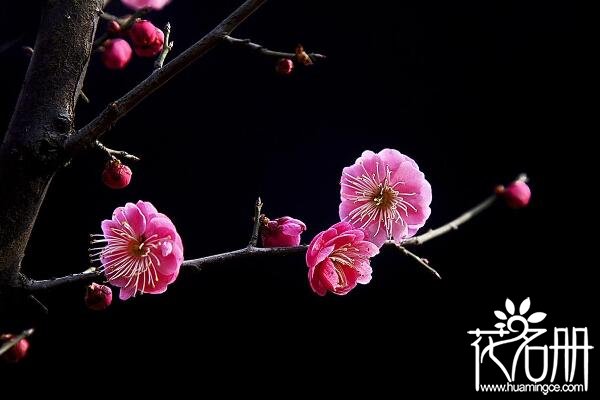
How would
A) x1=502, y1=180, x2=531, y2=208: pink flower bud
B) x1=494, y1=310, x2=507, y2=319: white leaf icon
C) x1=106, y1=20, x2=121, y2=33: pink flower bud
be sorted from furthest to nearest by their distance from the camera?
x1=494, y1=310, x2=507, y2=319: white leaf icon < x1=502, y1=180, x2=531, y2=208: pink flower bud < x1=106, y1=20, x2=121, y2=33: pink flower bud

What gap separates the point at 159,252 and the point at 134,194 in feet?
1.68

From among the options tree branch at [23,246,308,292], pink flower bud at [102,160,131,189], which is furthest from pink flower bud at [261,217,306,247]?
pink flower bud at [102,160,131,189]

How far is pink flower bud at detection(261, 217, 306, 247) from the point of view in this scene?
668mm

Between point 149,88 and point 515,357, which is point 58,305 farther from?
point 515,357

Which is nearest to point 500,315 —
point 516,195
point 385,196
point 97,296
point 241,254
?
point 516,195

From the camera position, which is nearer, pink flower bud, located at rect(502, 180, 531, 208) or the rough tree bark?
the rough tree bark

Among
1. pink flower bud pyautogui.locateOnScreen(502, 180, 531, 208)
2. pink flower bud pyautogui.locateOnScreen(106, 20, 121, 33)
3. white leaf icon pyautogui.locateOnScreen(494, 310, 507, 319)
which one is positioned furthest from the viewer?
white leaf icon pyautogui.locateOnScreen(494, 310, 507, 319)

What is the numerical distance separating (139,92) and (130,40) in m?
0.15

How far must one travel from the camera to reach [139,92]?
22.4 inches

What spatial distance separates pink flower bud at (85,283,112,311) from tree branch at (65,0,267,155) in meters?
0.14

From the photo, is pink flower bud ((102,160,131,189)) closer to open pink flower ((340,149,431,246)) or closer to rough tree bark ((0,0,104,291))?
rough tree bark ((0,0,104,291))

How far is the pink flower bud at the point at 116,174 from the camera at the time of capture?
0.64 metres

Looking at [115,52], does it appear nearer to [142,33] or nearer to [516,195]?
[142,33]

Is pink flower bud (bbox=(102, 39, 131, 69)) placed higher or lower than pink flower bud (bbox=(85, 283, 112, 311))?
higher
